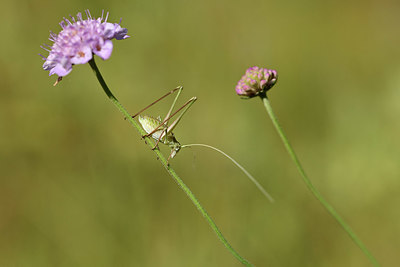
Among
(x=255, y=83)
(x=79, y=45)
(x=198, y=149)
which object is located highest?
(x=79, y=45)

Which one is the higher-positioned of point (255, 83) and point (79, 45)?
point (79, 45)

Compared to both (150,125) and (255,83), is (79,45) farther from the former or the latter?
(255,83)

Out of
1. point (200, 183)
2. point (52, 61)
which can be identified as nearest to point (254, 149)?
point (200, 183)

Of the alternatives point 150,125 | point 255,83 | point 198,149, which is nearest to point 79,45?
point 150,125

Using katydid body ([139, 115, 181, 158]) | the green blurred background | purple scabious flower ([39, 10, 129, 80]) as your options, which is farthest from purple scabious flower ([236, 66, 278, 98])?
the green blurred background

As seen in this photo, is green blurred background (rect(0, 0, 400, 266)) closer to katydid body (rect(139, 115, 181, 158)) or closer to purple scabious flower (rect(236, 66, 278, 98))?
katydid body (rect(139, 115, 181, 158))

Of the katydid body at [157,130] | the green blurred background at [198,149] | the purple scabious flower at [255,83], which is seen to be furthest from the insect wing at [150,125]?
the green blurred background at [198,149]

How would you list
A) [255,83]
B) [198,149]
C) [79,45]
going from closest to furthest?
[79,45]
[255,83]
[198,149]

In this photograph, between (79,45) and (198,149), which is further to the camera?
(198,149)

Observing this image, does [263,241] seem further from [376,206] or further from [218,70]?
[218,70]
